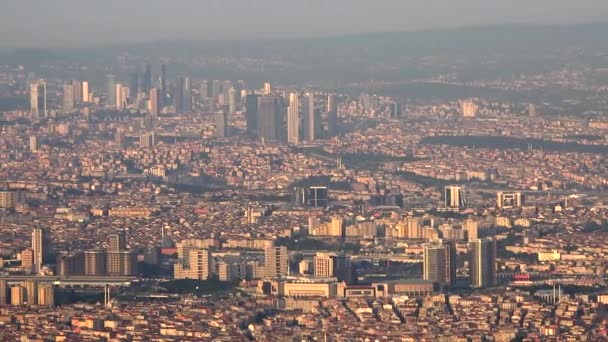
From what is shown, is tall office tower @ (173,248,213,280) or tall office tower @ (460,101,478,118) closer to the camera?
tall office tower @ (173,248,213,280)

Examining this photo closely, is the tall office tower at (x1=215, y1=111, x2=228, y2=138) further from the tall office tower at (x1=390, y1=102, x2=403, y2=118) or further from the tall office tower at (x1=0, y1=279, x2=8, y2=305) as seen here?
the tall office tower at (x1=0, y1=279, x2=8, y2=305)

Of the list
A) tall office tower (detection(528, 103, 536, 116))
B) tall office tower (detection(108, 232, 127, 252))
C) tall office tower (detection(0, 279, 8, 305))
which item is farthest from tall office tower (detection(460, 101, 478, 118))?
tall office tower (detection(0, 279, 8, 305))

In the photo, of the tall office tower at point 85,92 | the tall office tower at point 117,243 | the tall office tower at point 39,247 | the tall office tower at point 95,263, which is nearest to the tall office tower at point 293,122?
the tall office tower at point 85,92

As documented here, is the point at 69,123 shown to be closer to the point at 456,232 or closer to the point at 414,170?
the point at 414,170

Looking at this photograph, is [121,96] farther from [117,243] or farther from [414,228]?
[117,243]

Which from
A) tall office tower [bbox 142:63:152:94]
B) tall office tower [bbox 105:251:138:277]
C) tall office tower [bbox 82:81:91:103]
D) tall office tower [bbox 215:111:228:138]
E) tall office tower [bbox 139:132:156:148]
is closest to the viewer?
tall office tower [bbox 105:251:138:277]
